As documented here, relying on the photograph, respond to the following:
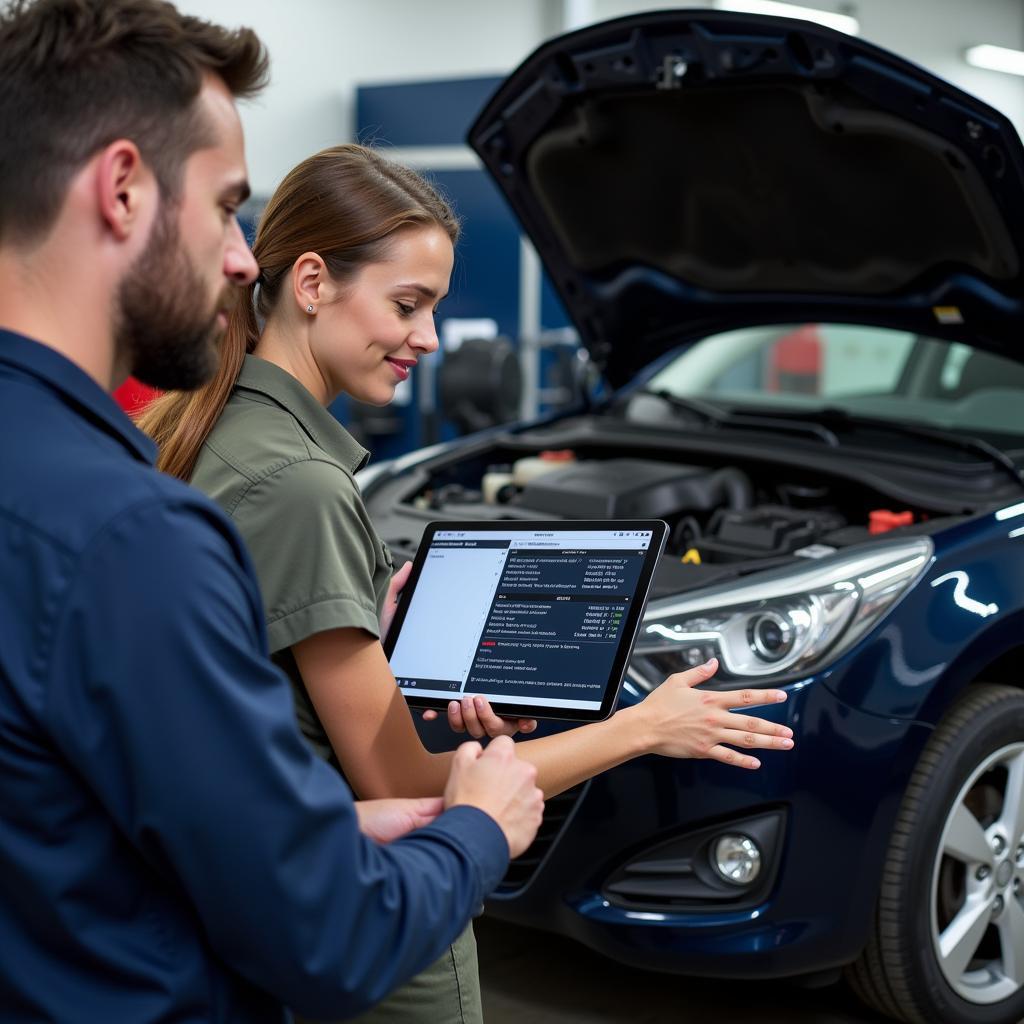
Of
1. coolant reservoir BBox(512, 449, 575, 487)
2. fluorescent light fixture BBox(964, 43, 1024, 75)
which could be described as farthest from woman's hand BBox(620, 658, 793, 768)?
fluorescent light fixture BBox(964, 43, 1024, 75)

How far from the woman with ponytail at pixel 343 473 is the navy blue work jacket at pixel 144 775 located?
1.15 ft

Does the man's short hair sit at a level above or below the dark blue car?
above

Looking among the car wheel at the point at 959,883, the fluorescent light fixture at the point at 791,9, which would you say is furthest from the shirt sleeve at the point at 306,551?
the fluorescent light fixture at the point at 791,9

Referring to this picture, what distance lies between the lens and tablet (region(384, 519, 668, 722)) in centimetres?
158

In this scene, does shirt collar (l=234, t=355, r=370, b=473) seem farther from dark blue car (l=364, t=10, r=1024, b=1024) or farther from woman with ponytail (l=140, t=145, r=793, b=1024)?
dark blue car (l=364, t=10, r=1024, b=1024)

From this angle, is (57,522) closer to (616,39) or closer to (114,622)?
(114,622)

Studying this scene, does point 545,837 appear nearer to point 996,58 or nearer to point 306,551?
point 306,551

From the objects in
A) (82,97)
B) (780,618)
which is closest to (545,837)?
(780,618)

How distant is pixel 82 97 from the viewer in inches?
38.4

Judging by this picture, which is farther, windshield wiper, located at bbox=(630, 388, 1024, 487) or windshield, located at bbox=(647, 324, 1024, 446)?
windshield, located at bbox=(647, 324, 1024, 446)

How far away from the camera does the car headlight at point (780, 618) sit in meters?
2.29

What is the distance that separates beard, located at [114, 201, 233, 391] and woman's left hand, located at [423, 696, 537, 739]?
66 centimetres

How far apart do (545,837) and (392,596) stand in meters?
0.73

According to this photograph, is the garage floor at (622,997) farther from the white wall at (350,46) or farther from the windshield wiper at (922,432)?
the white wall at (350,46)
